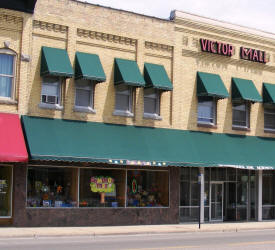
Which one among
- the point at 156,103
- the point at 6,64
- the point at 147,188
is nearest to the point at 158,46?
the point at 156,103

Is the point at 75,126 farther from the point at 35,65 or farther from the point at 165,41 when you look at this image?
the point at 165,41

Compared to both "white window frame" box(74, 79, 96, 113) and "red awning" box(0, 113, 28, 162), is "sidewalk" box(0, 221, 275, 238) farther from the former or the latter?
"white window frame" box(74, 79, 96, 113)

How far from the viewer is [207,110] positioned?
30.3 meters

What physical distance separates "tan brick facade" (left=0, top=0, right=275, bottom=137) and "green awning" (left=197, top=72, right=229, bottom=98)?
362 millimetres

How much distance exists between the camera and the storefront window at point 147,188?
27141 mm

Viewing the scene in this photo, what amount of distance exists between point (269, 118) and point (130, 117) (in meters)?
9.62

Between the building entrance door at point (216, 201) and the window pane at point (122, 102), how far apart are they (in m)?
6.89

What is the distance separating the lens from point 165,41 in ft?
94.1

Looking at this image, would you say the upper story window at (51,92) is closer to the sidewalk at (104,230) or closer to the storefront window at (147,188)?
the storefront window at (147,188)

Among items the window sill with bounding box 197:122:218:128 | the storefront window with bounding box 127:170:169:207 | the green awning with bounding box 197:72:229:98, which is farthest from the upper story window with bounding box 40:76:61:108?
the window sill with bounding box 197:122:218:128

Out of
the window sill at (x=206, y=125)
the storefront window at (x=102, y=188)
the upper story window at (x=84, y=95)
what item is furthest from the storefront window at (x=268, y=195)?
the upper story window at (x=84, y=95)

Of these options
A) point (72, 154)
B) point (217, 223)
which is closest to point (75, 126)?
point (72, 154)

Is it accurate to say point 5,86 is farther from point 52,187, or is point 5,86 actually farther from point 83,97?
point 52,187

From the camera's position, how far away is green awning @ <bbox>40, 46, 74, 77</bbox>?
79.2 ft
